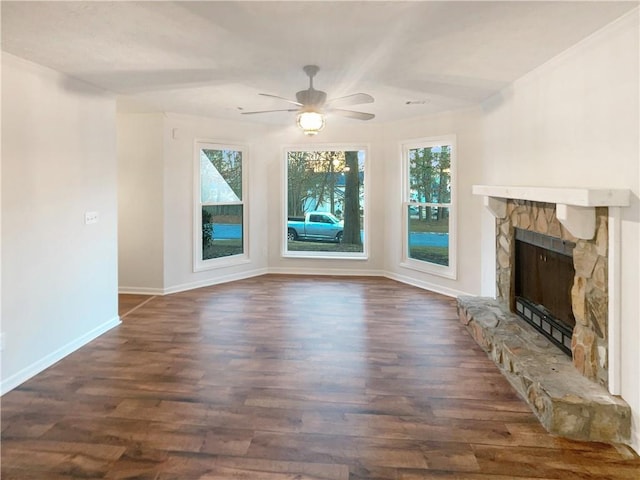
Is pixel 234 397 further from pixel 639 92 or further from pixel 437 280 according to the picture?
pixel 437 280

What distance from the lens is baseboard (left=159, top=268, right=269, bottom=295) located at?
222 inches

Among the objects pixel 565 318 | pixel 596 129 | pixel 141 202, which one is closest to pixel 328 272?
pixel 141 202

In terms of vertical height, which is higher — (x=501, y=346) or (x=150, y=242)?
(x=150, y=242)

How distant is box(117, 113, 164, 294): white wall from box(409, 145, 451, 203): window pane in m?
3.63

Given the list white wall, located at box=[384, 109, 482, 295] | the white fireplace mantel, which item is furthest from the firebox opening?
white wall, located at box=[384, 109, 482, 295]

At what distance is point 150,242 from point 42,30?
132 inches

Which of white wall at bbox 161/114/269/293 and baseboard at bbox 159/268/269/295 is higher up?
white wall at bbox 161/114/269/293

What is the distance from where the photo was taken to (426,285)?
5.80m

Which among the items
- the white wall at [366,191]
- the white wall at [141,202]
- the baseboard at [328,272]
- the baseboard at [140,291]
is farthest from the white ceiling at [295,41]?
the baseboard at [328,272]

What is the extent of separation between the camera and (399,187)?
244 inches

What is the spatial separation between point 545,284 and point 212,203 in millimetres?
4601

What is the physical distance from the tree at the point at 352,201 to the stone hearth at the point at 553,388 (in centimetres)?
348

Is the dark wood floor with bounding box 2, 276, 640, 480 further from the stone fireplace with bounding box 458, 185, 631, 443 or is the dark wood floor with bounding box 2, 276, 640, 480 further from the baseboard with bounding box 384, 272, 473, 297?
the baseboard with bounding box 384, 272, 473, 297

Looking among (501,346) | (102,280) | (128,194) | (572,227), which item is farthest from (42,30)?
(501,346)
